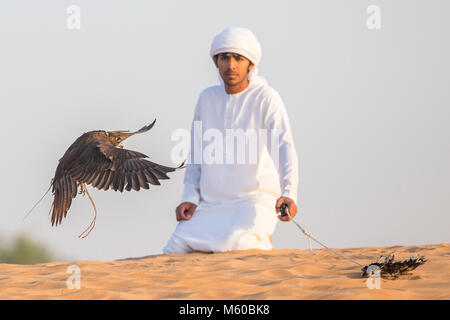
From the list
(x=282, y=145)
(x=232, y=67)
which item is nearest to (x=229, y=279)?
(x=282, y=145)

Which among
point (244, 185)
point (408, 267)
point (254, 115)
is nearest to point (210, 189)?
point (244, 185)

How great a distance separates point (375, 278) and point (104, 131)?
119 inches

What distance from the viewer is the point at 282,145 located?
6.57 metres

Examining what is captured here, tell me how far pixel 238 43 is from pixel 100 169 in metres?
1.70

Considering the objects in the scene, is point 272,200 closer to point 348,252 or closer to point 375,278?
point 348,252

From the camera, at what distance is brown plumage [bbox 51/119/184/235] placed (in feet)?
20.2

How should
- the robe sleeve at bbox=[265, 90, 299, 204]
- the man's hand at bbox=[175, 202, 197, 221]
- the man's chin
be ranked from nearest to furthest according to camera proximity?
the robe sleeve at bbox=[265, 90, 299, 204] < the man's chin < the man's hand at bbox=[175, 202, 197, 221]

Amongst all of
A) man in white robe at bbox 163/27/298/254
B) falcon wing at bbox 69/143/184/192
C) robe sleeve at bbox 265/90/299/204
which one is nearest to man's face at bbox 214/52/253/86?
man in white robe at bbox 163/27/298/254

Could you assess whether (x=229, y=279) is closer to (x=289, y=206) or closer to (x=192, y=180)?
(x=289, y=206)

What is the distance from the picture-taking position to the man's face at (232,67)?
21.8ft

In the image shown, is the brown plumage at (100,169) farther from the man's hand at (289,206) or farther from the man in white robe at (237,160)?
the man's hand at (289,206)

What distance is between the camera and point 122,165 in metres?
6.22

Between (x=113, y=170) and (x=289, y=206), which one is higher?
(x=113, y=170)

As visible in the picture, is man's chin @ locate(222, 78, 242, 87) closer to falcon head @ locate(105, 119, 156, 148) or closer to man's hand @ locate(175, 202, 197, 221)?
falcon head @ locate(105, 119, 156, 148)
